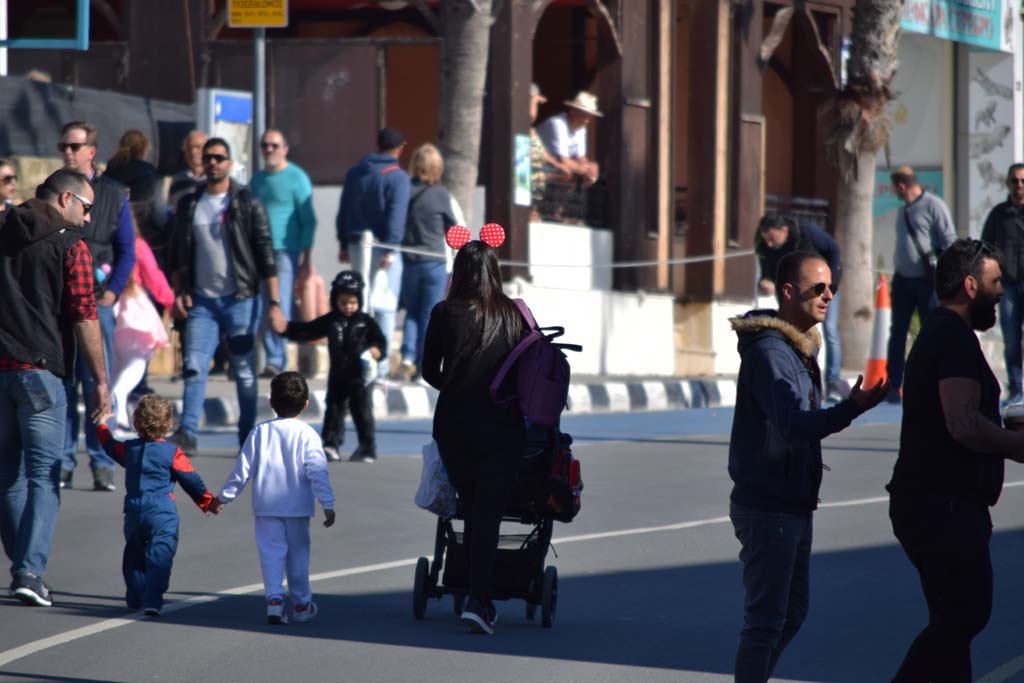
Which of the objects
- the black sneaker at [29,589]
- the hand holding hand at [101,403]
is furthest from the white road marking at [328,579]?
the hand holding hand at [101,403]

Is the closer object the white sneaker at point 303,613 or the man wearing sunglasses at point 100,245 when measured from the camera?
the white sneaker at point 303,613

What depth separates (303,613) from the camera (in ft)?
26.4

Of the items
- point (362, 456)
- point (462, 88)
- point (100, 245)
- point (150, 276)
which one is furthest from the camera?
point (462, 88)

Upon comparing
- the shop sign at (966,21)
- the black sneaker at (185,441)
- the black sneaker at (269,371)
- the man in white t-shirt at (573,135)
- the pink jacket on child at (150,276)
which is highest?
the shop sign at (966,21)

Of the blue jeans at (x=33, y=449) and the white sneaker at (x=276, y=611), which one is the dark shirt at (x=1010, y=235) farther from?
the blue jeans at (x=33, y=449)

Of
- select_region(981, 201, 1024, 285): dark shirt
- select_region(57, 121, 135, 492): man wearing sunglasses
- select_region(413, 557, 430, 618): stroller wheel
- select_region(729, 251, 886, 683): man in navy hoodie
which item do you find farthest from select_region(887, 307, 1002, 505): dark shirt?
select_region(981, 201, 1024, 285): dark shirt

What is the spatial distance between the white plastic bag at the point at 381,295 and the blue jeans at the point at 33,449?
836 centimetres

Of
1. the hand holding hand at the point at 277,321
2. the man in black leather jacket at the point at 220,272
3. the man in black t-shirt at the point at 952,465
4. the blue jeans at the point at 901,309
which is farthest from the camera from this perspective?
the blue jeans at the point at 901,309

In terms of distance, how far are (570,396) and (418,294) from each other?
74.7 inches

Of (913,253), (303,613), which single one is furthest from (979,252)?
(913,253)

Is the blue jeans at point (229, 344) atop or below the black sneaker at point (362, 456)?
atop

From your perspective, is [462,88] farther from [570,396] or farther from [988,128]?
[988,128]

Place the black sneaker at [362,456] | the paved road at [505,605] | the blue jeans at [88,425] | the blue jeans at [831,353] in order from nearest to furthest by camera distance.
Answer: the paved road at [505,605] → the blue jeans at [88,425] → the black sneaker at [362,456] → the blue jeans at [831,353]

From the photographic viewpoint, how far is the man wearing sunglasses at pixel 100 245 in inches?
450
